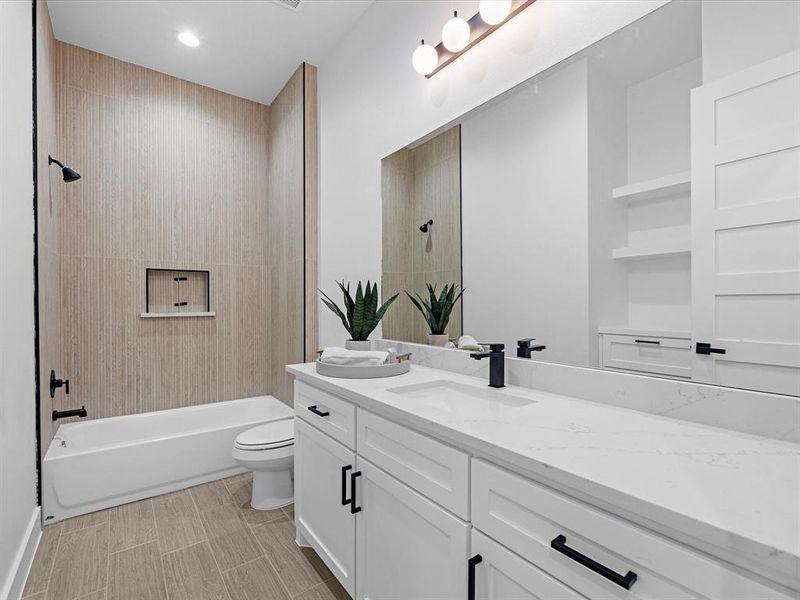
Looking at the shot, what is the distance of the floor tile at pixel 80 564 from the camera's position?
5.26ft

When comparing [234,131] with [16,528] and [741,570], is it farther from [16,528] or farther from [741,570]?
[741,570]

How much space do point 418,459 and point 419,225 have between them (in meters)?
1.19

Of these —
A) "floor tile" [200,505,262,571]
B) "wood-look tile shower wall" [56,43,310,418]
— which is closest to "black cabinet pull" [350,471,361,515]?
"floor tile" [200,505,262,571]

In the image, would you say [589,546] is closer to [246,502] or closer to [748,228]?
[748,228]

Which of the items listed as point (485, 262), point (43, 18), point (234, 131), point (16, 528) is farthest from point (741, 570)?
point (234, 131)

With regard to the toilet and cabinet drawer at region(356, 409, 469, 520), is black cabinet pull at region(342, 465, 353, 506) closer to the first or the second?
cabinet drawer at region(356, 409, 469, 520)

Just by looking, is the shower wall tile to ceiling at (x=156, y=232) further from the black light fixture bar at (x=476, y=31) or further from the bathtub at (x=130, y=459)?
the black light fixture bar at (x=476, y=31)

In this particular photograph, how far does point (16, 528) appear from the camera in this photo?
1590 mm

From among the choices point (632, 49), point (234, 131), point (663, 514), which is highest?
point (234, 131)

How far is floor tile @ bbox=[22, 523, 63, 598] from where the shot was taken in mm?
1613

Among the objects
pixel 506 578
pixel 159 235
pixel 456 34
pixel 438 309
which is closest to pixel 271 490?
pixel 438 309

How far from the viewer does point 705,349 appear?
1.00 m

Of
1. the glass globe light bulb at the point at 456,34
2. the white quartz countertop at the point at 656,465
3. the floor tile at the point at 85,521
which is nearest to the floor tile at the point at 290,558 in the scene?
the floor tile at the point at 85,521

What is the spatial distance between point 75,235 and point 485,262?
2650 mm
